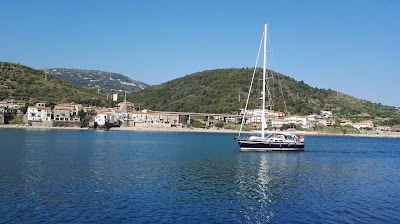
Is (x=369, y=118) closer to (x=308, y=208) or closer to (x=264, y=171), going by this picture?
(x=264, y=171)

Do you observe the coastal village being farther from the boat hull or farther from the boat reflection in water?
the boat reflection in water

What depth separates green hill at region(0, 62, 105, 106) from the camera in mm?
158250

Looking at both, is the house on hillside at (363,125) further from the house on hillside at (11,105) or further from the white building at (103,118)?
the house on hillside at (11,105)

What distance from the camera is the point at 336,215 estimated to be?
2017 centimetres

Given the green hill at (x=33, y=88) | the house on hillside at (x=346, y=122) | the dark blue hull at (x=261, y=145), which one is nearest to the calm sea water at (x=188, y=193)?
the dark blue hull at (x=261, y=145)

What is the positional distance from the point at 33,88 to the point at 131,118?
150 ft

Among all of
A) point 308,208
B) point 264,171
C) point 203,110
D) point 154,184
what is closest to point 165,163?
point 264,171

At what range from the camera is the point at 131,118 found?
156750 millimetres

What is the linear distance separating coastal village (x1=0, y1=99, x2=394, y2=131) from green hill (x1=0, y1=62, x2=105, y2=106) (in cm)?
1172

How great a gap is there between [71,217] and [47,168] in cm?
1685

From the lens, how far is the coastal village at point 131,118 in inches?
5305

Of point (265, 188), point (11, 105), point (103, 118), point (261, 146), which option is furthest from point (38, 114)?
point (265, 188)

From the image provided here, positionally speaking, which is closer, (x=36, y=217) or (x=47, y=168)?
(x=36, y=217)

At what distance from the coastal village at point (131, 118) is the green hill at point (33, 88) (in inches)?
462
